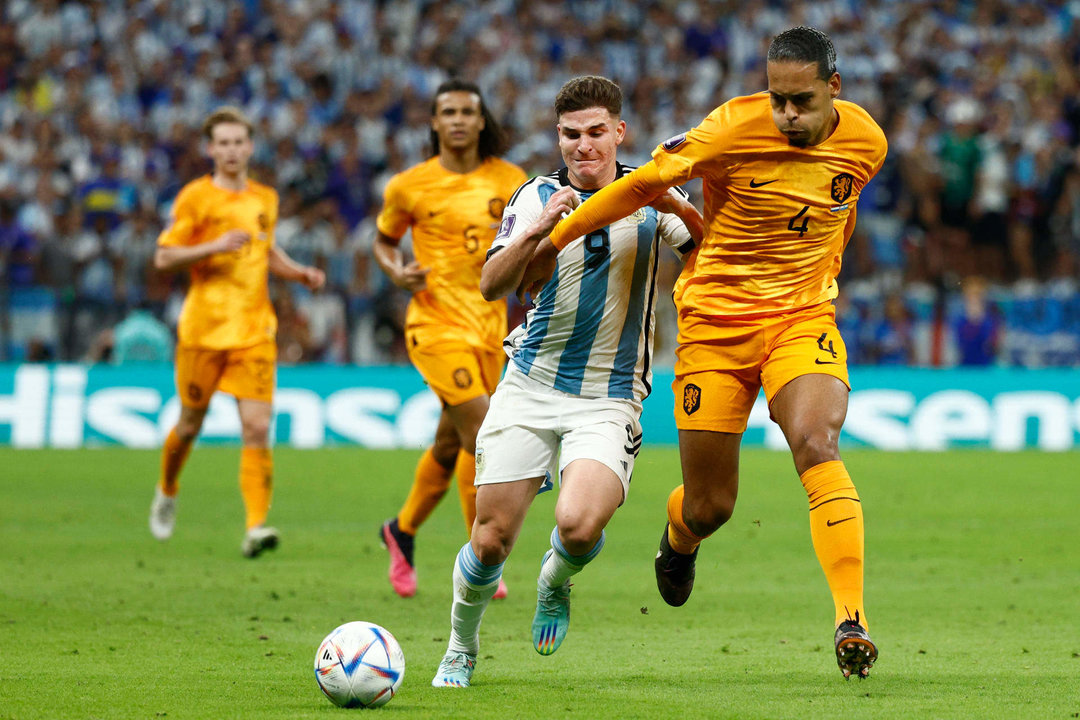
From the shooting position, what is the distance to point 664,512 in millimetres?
12008

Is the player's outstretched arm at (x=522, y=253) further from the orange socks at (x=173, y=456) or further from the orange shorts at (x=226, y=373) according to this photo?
the orange socks at (x=173, y=456)

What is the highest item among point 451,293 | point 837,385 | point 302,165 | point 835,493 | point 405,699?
point 302,165

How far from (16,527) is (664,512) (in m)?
5.00

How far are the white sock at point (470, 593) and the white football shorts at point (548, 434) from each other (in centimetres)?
33

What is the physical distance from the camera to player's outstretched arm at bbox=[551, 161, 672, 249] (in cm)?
537

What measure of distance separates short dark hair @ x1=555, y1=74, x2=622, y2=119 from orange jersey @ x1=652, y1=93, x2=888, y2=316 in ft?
0.99

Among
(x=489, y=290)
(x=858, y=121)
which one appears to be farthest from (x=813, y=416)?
(x=489, y=290)

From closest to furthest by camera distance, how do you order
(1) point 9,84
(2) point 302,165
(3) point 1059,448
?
(3) point 1059,448 < (2) point 302,165 < (1) point 9,84

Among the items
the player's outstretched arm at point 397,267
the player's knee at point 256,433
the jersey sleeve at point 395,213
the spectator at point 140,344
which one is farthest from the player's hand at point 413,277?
the spectator at point 140,344

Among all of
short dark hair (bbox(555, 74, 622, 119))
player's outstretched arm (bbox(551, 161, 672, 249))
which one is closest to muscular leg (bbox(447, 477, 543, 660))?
player's outstretched arm (bbox(551, 161, 672, 249))

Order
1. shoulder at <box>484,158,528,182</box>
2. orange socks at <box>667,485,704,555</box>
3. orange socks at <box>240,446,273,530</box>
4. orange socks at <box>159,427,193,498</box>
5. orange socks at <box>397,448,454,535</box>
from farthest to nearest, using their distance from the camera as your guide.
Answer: orange socks at <box>159,427,193,498</box>, orange socks at <box>240,446,273,530</box>, shoulder at <box>484,158,528,182</box>, orange socks at <box>397,448,454,535</box>, orange socks at <box>667,485,704,555</box>

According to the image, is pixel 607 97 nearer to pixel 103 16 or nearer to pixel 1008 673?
pixel 1008 673

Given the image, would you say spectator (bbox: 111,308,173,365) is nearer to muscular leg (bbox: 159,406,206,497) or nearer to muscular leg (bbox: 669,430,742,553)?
muscular leg (bbox: 159,406,206,497)

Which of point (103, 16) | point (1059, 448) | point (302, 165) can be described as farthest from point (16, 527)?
point (103, 16)
